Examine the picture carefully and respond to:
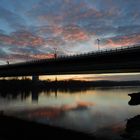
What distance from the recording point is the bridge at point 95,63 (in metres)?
50.4

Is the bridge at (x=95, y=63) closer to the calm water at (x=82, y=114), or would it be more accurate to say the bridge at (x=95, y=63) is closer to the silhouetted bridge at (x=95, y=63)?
A: the silhouetted bridge at (x=95, y=63)

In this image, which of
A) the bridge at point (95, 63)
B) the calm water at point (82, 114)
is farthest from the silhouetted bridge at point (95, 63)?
the calm water at point (82, 114)

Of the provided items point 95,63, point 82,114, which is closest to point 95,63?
point 95,63

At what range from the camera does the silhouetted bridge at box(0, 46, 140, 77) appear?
5041cm

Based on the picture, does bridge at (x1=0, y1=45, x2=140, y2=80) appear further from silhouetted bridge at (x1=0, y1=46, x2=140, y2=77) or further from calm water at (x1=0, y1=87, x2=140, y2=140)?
calm water at (x1=0, y1=87, x2=140, y2=140)

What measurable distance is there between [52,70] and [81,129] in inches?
1421

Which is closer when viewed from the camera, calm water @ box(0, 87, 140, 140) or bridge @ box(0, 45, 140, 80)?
calm water @ box(0, 87, 140, 140)

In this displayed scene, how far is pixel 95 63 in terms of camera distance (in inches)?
2340

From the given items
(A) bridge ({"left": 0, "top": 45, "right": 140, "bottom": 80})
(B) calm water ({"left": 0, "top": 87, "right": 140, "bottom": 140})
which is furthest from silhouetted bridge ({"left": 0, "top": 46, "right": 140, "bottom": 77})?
(B) calm water ({"left": 0, "top": 87, "right": 140, "bottom": 140})

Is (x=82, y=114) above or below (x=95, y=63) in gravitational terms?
below

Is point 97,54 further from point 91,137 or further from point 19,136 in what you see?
point 19,136

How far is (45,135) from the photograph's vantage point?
34469mm

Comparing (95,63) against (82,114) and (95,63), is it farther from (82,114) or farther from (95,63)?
(82,114)

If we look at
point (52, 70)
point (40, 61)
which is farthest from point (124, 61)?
point (40, 61)
